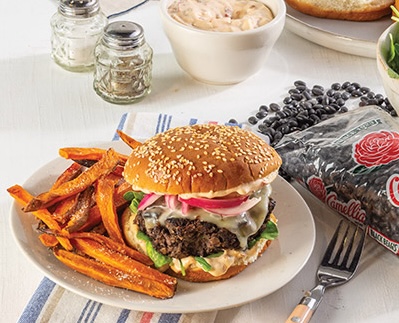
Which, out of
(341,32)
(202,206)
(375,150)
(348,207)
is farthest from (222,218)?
(341,32)

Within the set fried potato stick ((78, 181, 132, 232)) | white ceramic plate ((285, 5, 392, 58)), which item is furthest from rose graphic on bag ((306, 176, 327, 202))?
white ceramic plate ((285, 5, 392, 58))

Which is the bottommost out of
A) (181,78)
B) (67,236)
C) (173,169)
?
(181,78)

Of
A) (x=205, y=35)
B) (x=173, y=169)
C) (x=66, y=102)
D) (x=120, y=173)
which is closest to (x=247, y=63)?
(x=205, y=35)

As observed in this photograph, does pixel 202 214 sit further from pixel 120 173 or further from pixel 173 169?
pixel 120 173

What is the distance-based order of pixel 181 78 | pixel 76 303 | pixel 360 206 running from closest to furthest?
1. pixel 76 303
2. pixel 360 206
3. pixel 181 78

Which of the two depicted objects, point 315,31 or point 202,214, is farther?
point 315,31

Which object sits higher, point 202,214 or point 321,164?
point 202,214

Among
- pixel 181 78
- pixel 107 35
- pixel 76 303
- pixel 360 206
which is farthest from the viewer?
pixel 181 78
